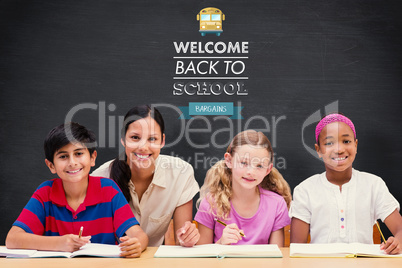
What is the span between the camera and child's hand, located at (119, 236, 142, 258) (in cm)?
168

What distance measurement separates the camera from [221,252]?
5.62 ft

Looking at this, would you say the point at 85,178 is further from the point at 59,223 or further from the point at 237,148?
the point at 237,148

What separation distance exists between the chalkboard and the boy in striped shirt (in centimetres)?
78

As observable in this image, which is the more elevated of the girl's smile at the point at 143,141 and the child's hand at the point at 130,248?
the girl's smile at the point at 143,141

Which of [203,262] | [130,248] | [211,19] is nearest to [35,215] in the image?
[130,248]

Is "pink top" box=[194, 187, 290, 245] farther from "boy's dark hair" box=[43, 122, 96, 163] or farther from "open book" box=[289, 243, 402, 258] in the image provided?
"boy's dark hair" box=[43, 122, 96, 163]

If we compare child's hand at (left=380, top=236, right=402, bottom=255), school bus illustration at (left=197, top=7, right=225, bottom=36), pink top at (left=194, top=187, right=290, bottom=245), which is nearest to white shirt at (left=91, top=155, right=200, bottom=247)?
pink top at (left=194, top=187, right=290, bottom=245)

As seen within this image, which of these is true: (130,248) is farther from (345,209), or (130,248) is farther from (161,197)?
(345,209)

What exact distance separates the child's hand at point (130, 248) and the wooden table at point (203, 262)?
1.2 inches

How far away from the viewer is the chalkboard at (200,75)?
2.72 meters

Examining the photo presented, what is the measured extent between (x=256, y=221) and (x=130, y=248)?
0.68m

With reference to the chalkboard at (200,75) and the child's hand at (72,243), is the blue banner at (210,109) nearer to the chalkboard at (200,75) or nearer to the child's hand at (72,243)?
the chalkboard at (200,75)

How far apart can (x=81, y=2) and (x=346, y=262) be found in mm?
2114

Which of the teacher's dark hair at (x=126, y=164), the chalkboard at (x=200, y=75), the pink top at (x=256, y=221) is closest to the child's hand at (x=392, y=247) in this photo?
the pink top at (x=256, y=221)
